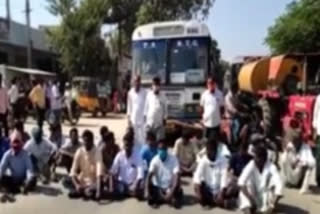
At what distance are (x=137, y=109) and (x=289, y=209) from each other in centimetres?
411

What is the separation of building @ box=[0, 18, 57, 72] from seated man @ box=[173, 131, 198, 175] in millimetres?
28289

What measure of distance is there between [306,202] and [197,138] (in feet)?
8.88

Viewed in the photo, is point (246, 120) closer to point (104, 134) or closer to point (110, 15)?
point (104, 134)

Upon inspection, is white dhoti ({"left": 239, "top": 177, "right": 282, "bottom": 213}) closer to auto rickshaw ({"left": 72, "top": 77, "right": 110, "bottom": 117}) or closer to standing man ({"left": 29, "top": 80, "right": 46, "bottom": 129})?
standing man ({"left": 29, "top": 80, "right": 46, "bottom": 129})

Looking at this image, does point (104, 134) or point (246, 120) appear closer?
point (104, 134)

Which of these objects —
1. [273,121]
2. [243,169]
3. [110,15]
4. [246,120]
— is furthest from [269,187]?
[110,15]

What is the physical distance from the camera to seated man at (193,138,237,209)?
1113cm

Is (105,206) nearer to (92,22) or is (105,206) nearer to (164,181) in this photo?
(164,181)

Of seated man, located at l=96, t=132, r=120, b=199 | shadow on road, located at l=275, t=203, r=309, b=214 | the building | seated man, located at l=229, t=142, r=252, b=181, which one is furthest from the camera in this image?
the building

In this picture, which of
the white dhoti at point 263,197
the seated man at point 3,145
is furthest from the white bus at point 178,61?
the white dhoti at point 263,197

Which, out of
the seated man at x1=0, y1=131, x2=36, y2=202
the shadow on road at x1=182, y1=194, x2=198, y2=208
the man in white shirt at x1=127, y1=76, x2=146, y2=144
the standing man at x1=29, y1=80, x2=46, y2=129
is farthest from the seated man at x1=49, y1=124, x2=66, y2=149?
the standing man at x1=29, y1=80, x2=46, y2=129

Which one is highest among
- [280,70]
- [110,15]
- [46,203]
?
[110,15]

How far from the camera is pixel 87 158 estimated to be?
39.3ft

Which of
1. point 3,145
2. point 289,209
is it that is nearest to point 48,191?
point 3,145
